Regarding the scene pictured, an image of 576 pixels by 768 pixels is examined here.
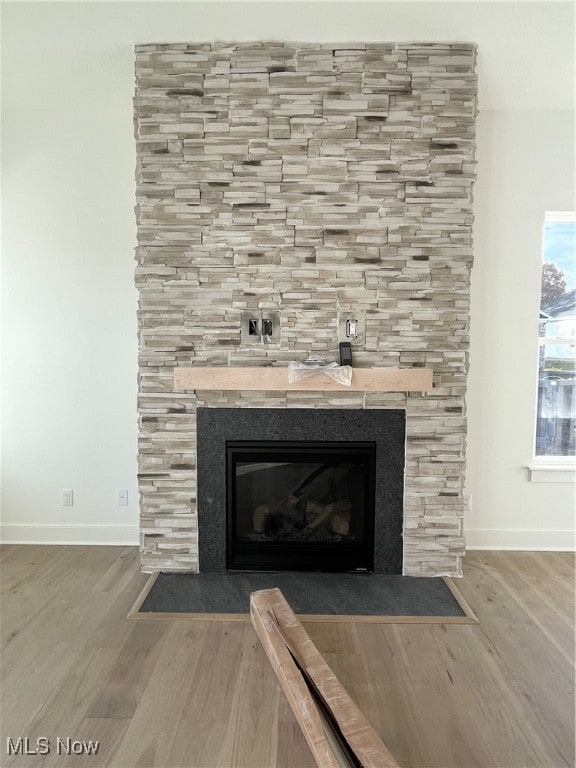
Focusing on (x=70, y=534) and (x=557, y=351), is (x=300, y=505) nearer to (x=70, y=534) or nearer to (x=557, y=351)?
(x=70, y=534)

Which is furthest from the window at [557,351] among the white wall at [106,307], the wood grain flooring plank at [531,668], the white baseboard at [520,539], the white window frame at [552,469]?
the wood grain flooring plank at [531,668]

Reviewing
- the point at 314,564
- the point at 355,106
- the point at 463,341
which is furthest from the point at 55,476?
the point at 355,106

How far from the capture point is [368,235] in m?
2.79

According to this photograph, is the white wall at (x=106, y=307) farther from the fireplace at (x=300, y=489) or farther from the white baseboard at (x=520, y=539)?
the fireplace at (x=300, y=489)

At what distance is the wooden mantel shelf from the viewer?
2686mm

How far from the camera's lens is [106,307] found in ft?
10.6

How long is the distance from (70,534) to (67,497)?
25 cm

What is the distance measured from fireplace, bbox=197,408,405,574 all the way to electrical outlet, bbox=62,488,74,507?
102 centimetres

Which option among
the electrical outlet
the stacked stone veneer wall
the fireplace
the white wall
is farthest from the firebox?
the electrical outlet

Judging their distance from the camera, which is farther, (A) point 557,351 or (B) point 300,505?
(A) point 557,351

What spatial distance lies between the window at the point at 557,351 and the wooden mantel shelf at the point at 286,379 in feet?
3.86

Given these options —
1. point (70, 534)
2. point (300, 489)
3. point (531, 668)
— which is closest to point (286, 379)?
point (300, 489)

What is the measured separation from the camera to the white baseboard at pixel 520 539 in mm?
3264

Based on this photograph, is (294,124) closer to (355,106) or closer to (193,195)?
(355,106)
